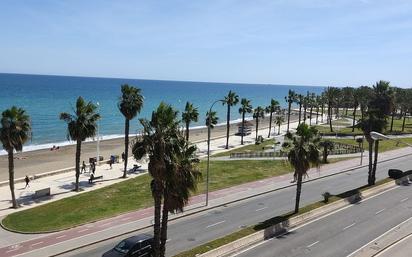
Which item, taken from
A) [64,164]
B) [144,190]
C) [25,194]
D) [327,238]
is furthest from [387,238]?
[64,164]

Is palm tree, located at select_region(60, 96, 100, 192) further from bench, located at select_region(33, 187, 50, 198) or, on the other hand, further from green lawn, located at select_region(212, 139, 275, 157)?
green lawn, located at select_region(212, 139, 275, 157)

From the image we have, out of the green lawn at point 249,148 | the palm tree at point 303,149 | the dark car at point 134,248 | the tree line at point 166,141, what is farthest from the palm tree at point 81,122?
the green lawn at point 249,148

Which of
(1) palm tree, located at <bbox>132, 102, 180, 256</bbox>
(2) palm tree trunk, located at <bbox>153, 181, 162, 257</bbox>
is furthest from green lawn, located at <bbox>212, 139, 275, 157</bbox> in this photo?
(1) palm tree, located at <bbox>132, 102, 180, 256</bbox>

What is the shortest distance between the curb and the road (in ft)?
2.18

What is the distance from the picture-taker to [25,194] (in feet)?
156

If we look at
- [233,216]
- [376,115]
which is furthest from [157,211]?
[376,115]

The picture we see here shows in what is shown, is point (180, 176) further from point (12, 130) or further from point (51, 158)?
point (51, 158)

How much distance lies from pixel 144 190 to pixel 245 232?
18969 mm

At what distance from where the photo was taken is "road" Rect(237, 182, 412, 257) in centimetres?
3009

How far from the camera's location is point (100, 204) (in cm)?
4259

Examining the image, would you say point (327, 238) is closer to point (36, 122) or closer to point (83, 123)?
point (83, 123)

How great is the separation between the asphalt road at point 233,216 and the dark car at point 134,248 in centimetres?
261

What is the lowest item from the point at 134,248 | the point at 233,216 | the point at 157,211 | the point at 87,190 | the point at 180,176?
the point at 87,190

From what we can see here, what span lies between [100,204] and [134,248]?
16.6m
